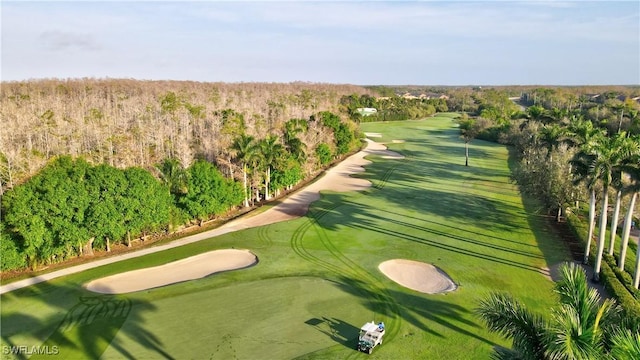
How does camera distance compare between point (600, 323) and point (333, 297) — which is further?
point (333, 297)

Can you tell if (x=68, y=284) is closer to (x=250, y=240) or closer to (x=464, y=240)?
(x=250, y=240)

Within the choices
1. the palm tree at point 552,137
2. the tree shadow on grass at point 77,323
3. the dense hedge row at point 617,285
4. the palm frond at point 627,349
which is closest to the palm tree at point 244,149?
the tree shadow on grass at point 77,323

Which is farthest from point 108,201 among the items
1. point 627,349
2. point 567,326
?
point 627,349

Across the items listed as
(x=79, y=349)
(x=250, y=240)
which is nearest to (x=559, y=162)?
(x=250, y=240)

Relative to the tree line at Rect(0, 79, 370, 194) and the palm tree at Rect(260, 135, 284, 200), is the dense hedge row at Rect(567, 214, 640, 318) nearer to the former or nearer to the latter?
the palm tree at Rect(260, 135, 284, 200)

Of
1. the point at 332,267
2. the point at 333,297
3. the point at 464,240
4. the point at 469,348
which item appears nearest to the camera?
the point at 469,348

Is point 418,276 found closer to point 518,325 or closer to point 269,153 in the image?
point 518,325
